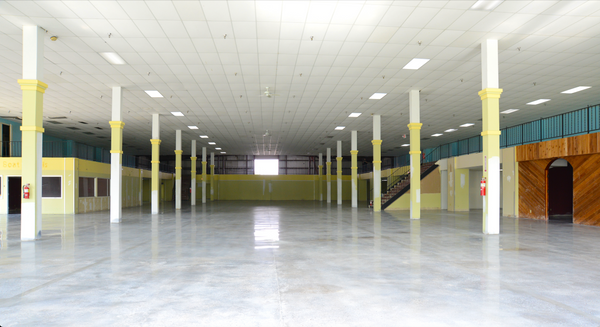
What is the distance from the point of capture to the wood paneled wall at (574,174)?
1578 centimetres

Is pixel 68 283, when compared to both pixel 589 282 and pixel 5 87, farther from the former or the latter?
pixel 5 87

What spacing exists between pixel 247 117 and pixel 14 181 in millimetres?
14941

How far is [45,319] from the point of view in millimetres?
4336

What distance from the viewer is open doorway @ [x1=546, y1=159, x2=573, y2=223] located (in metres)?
19.9

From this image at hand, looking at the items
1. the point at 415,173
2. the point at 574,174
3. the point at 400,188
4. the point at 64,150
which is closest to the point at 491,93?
the point at 415,173

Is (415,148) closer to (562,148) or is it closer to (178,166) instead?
(562,148)

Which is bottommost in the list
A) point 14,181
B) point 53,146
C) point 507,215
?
point 507,215

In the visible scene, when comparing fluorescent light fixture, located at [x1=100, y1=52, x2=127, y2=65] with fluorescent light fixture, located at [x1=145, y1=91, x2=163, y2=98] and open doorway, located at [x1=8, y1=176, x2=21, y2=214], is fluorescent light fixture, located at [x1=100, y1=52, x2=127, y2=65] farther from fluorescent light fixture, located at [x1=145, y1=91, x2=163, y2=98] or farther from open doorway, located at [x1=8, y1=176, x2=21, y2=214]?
open doorway, located at [x1=8, y1=176, x2=21, y2=214]

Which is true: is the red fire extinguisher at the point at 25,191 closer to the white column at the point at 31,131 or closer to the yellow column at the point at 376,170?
the white column at the point at 31,131

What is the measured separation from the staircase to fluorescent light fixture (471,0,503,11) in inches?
624

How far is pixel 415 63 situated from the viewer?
45.9 ft

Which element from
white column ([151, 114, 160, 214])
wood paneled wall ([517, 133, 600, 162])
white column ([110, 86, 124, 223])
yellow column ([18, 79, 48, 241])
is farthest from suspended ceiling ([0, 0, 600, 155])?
wood paneled wall ([517, 133, 600, 162])

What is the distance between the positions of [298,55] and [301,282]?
902cm

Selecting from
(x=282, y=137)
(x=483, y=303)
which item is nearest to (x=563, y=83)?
(x=483, y=303)
